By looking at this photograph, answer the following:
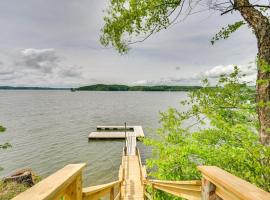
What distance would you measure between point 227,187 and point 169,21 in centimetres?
402

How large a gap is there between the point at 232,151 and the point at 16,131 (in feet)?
112

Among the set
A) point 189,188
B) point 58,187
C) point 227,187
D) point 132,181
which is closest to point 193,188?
point 189,188

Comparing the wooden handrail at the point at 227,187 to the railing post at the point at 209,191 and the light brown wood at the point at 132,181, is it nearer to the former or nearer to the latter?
the railing post at the point at 209,191

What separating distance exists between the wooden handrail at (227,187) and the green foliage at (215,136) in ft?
7.42

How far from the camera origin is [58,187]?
1334 mm

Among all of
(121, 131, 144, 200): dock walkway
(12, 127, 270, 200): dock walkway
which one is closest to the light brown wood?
(121, 131, 144, 200): dock walkway

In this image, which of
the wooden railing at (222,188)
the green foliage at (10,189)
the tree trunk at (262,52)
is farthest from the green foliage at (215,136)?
the green foliage at (10,189)

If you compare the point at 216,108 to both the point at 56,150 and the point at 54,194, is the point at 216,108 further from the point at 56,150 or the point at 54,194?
the point at 56,150

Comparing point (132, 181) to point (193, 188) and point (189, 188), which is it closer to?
point (189, 188)

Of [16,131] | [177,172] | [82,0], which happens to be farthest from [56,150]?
[177,172]

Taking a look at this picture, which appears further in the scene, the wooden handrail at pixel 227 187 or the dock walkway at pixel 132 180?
the dock walkway at pixel 132 180

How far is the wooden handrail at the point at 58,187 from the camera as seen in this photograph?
115 centimetres

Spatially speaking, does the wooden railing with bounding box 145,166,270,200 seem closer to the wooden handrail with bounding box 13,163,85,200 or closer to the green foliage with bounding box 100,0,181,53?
the wooden handrail with bounding box 13,163,85,200

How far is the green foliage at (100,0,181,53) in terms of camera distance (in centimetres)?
440
